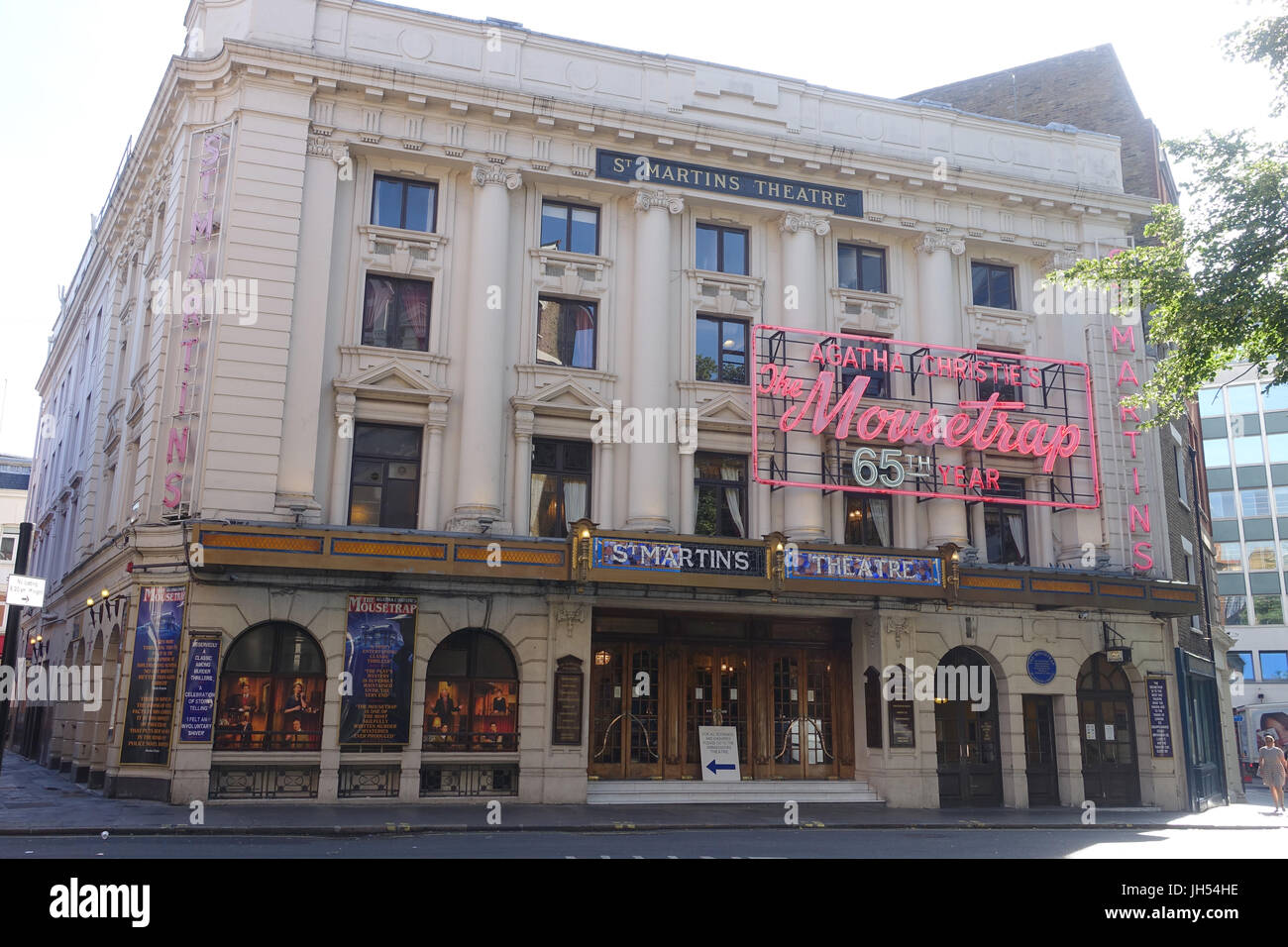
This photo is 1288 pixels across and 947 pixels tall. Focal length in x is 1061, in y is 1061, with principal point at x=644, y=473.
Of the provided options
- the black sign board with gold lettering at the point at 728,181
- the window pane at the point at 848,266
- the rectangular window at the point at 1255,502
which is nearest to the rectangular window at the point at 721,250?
the black sign board with gold lettering at the point at 728,181

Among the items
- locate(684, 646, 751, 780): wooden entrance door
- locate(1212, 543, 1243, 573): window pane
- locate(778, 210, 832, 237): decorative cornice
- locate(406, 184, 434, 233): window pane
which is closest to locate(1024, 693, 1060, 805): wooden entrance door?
locate(684, 646, 751, 780): wooden entrance door

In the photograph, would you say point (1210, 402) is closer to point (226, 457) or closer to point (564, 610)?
point (564, 610)

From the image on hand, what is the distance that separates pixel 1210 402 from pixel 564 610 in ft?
194

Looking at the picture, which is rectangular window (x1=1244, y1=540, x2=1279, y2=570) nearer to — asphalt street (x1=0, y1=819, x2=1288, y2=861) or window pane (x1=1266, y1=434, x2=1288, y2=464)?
window pane (x1=1266, y1=434, x2=1288, y2=464)

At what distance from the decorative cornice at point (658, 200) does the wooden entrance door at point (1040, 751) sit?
14.9m

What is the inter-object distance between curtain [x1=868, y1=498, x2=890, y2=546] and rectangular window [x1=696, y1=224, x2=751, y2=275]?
6761 mm

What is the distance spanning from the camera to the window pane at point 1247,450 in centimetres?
6719

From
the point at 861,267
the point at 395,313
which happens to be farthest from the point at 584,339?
the point at 861,267

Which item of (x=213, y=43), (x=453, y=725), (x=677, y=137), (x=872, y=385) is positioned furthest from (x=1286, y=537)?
(x=213, y=43)

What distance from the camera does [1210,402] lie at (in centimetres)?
6794

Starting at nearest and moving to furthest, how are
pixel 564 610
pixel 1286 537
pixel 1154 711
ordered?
pixel 564 610, pixel 1154 711, pixel 1286 537

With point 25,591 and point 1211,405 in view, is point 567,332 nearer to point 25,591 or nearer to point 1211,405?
point 25,591

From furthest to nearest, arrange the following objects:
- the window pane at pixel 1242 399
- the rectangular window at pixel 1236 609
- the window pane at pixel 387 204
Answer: the window pane at pixel 1242 399
the rectangular window at pixel 1236 609
the window pane at pixel 387 204

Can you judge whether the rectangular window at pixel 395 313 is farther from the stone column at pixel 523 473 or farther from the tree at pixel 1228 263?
the tree at pixel 1228 263
